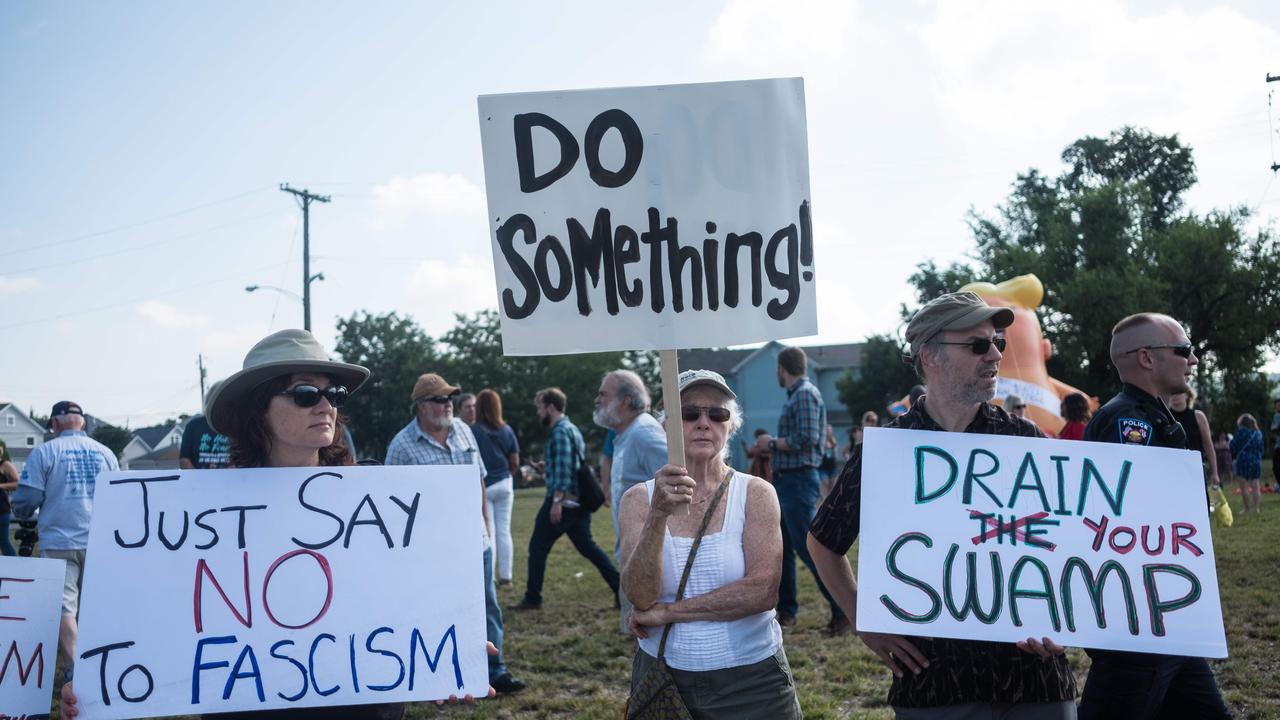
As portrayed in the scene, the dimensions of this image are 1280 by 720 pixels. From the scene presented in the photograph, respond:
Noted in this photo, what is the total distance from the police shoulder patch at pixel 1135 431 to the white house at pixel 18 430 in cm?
8713

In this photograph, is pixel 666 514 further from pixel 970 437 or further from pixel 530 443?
pixel 530 443

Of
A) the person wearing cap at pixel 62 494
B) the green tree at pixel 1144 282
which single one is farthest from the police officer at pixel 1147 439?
the green tree at pixel 1144 282

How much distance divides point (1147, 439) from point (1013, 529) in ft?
3.65

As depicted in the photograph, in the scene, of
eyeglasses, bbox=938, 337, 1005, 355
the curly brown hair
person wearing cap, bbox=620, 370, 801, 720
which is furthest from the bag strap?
the curly brown hair

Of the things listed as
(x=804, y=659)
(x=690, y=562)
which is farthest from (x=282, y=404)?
(x=804, y=659)

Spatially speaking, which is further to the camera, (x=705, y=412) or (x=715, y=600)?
(x=705, y=412)

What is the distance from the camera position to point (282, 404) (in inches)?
105

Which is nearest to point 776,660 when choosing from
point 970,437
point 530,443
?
point 970,437

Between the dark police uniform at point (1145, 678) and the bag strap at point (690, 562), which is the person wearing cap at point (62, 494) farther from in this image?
the dark police uniform at point (1145, 678)

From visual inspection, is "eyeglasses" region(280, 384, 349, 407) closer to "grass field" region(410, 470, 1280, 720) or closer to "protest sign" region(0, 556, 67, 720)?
"protest sign" region(0, 556, 67, 720)

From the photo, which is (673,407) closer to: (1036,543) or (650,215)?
(650,215)

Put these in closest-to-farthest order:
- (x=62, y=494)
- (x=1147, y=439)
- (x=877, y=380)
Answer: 1. (x=1147, y=439)
2. (x=62, y=494)
3. (x=877, y=380)

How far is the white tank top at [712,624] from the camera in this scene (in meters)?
2.93

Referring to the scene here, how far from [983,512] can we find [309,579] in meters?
1.80
